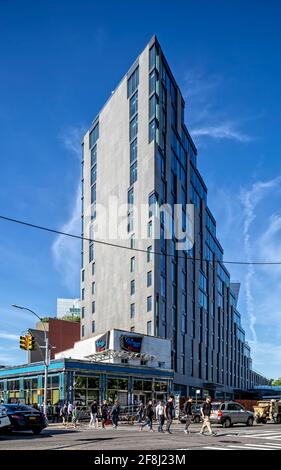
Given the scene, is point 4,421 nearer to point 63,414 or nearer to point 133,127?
point 63,414

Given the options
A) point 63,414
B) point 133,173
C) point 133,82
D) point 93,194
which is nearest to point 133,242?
point 133,173

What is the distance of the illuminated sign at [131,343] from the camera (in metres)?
57.2

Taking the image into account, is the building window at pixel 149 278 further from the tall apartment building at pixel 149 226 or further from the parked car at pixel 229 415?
the parked car at pixel 229 415

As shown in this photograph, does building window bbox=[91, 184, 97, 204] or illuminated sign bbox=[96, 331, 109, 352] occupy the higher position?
building window bbox=[91, 184, 97, 204]

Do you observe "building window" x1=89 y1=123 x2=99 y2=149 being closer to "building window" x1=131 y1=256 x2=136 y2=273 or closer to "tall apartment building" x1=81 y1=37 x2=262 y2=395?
"tall apartment building" x1=81 y1=37 x2=262 y2=395

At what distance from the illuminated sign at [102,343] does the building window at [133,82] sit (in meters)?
36.5

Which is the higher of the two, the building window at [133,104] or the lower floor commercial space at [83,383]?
the building window at [133,104]

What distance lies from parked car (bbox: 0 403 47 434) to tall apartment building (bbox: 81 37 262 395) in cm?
3722

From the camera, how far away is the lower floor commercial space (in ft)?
150

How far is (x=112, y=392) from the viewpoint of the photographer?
1964 inches

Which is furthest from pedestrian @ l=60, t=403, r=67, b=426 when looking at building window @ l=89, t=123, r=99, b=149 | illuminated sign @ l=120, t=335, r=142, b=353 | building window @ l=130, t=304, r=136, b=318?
building window @ l=89, t=123, r=99, b=149

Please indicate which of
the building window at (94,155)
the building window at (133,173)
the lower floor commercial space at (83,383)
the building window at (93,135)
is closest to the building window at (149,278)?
the lower floor commercial space at (83,383)

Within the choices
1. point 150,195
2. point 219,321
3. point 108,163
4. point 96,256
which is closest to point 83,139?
point 108,163
